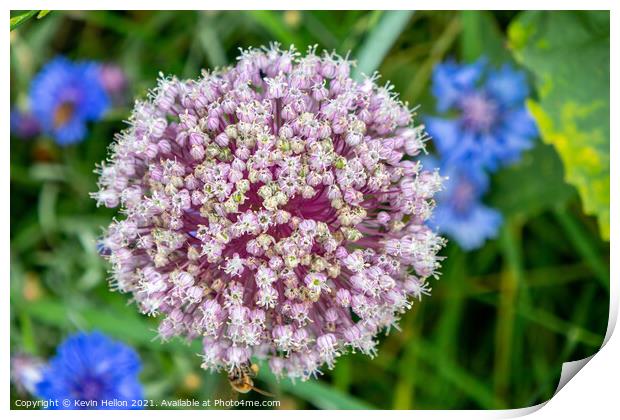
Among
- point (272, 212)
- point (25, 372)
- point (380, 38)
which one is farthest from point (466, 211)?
point (25, 372)

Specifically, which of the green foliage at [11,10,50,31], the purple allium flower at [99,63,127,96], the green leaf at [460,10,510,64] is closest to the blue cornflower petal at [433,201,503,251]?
the green leaf at [460,10,510,64]

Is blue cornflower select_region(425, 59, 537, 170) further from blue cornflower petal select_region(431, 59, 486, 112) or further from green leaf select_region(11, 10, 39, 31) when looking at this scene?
green leaf select_region(11, 10, 39, 31)

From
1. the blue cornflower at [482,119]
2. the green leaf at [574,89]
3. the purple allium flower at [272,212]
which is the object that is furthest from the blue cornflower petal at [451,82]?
the purple allium flower at [272,212]

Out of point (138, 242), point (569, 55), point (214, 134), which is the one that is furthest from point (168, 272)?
point (569, 55)

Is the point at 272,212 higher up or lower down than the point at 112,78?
lower down

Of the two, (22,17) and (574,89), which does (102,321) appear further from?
(574,89)

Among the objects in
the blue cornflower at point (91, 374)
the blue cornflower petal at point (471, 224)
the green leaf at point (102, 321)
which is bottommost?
the blue cornflower at point (91, 374)

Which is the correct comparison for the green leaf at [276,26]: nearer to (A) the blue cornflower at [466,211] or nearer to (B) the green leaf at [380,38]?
(B) the green leaf at [380,38]
